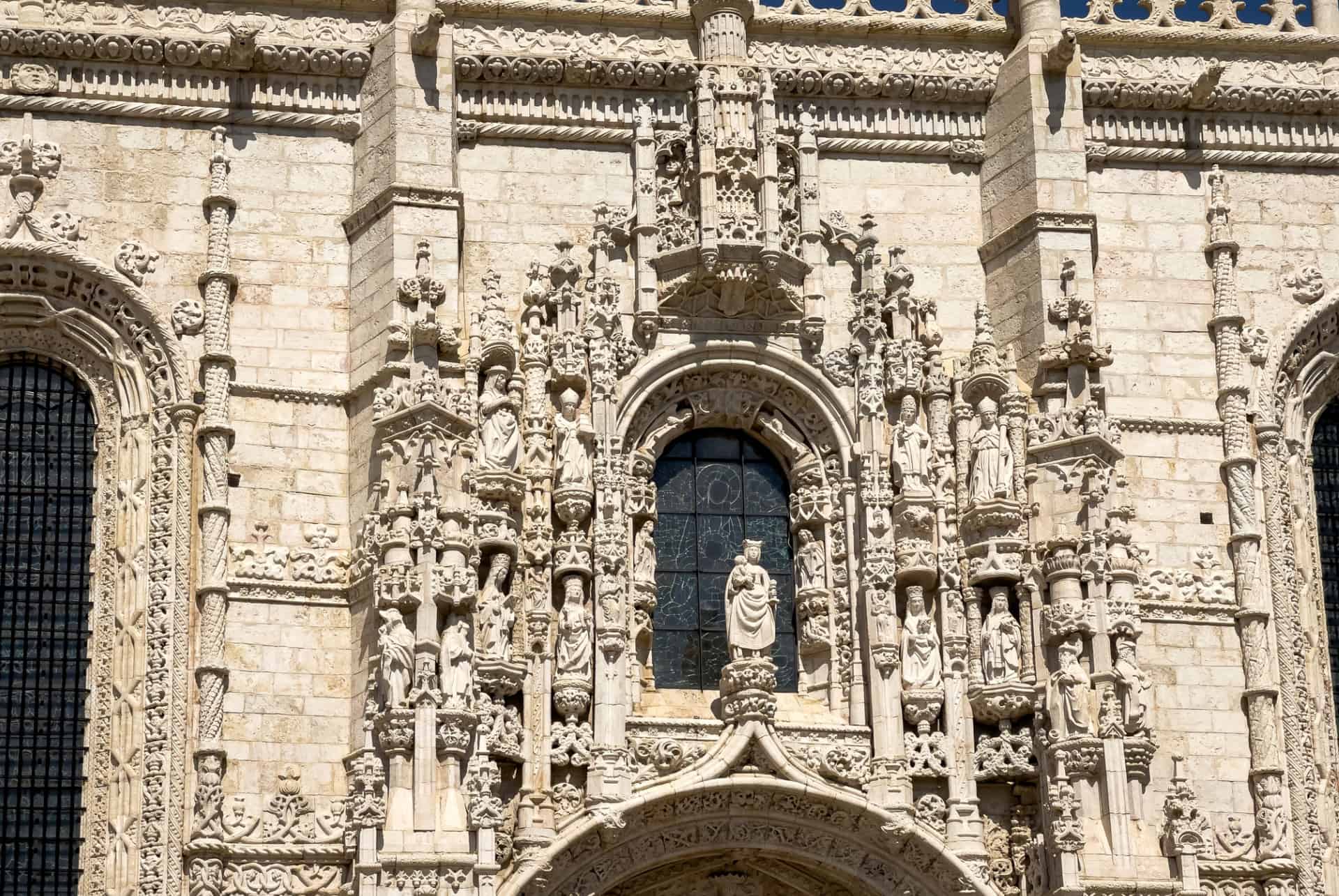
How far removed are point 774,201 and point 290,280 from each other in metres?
4.22

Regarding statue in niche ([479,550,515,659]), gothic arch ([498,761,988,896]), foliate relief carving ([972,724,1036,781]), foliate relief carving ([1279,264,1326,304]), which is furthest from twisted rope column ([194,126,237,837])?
foliate relief carving ([1279,264,1326,304])

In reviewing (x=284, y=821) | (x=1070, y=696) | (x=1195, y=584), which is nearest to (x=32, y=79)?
(x=284, y=821)

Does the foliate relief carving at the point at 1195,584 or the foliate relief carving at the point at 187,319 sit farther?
the foliate relief carving at the point at 1195,584

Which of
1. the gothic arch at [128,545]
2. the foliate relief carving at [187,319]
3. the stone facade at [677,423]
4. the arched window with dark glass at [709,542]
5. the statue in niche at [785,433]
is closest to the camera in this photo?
the gothic arch at [128,545]

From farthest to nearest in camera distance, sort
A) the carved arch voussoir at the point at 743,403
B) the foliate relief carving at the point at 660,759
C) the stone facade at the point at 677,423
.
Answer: the carved arch voussoir at the point at 743,403 → the foliate relief carving at the point at 660,759 → the stone facade at the point at 677,423

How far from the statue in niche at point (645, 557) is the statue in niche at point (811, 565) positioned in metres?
1.24

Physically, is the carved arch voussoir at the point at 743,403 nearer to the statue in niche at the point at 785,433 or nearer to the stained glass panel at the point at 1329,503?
the statue in niche at the point at 785,433

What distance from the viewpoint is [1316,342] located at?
86.0ft

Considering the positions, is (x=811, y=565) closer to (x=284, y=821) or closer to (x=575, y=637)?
(x=575, y=637)

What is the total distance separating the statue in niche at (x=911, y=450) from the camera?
24453mm

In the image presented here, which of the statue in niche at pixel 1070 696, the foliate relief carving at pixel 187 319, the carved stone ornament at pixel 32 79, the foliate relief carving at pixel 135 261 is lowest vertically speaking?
the statue in niche at pixel 1070 696

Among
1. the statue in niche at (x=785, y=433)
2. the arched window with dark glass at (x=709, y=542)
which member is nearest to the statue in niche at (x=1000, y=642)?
the arched window with dark glass at (x=709, y=542)

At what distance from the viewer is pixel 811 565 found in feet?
80.9

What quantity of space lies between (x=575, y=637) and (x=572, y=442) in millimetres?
1693
